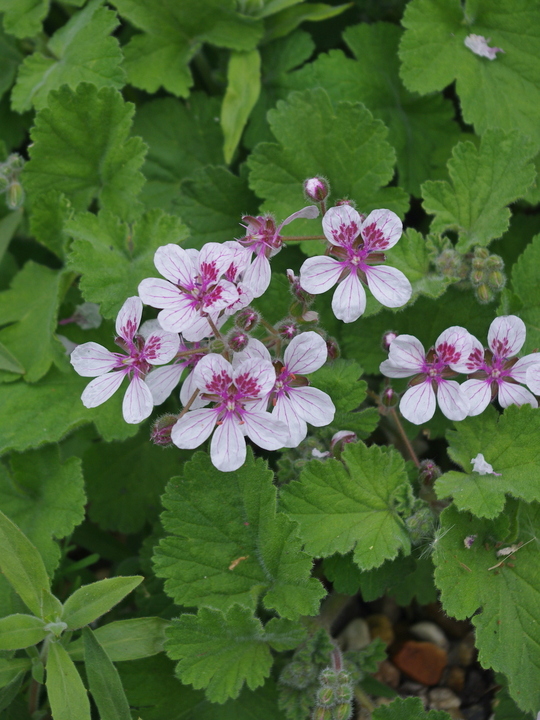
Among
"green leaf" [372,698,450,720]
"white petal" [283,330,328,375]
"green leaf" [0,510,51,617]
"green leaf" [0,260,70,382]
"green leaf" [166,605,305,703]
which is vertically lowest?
"green leaf" [372,698,450,720]

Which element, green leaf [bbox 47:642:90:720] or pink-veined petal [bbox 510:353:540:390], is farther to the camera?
pink-veined petal [bbox 510:353:540:390]

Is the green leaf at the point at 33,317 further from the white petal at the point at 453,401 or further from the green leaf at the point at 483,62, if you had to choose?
the green leaf at the point at 483,62

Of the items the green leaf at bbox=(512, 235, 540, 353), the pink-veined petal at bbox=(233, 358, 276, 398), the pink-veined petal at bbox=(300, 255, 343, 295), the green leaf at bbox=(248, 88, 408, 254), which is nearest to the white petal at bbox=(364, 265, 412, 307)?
the pink-veined petal at bbox=(300, 255, 343, 295)

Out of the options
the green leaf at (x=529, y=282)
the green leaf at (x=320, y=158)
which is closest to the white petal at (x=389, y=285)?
the green leaf at (x=320, y=158)

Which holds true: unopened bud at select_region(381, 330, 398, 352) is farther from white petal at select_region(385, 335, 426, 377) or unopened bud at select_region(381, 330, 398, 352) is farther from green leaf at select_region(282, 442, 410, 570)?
green leaf at select_region(282, 442, 410, 570)

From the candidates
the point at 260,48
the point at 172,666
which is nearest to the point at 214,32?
the point at 260,48

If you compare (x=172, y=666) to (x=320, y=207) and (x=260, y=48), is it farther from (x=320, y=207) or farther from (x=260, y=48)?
(x=260, y=48)

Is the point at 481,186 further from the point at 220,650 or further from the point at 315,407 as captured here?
the point at 220,650
